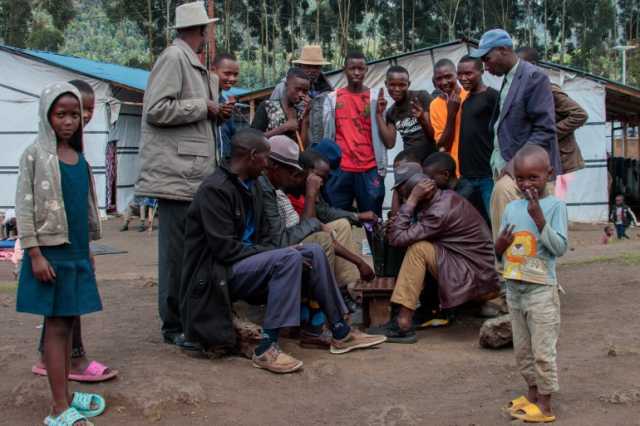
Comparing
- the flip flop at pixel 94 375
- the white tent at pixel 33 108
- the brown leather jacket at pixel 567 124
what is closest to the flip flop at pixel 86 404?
the flip flop at pixel 94 375

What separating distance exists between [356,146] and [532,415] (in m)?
3.21

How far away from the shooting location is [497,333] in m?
5.04

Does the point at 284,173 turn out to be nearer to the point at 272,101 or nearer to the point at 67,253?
A: the point at 272,101

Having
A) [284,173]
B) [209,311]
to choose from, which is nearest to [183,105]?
[284,173]

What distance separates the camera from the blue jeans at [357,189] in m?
6.54

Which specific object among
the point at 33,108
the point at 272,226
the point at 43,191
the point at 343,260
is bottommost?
the point at 343,260

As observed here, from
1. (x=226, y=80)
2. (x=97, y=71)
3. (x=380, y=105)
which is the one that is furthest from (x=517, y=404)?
(x=97, y=71)

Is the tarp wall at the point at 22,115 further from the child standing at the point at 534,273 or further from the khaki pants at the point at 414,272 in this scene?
the child standing at the point at 534,273

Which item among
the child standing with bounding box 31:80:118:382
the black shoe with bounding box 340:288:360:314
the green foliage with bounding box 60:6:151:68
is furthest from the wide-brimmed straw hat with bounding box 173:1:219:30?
the green foliage with bounding box 60:6:151:68

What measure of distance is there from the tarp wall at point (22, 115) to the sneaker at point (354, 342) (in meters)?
14.1

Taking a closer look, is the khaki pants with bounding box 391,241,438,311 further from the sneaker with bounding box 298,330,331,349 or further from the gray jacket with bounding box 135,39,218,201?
the gray jacket with bounding box 135,39,218,201

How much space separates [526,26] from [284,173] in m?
52.0

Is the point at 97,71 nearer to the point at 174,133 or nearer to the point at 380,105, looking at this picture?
the point at 380,105

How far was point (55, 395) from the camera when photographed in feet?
12.2
